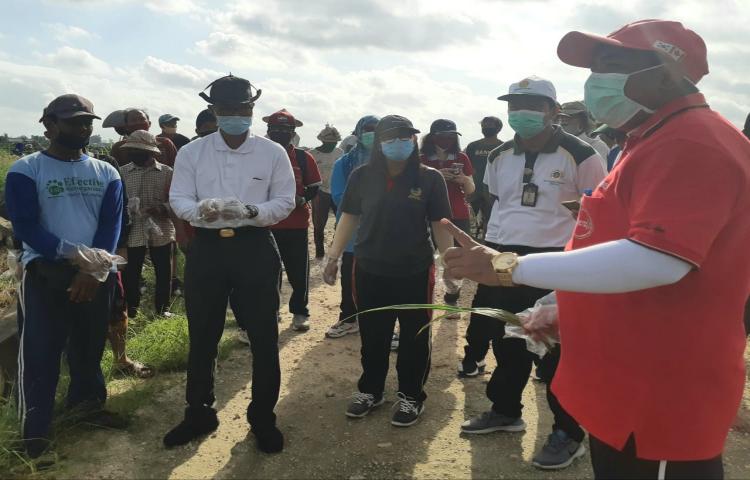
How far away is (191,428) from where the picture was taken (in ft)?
11.6

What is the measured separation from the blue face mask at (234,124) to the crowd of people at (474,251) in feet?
0.04

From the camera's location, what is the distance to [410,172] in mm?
3746

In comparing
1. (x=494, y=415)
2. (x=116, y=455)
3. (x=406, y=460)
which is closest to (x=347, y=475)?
Answer: (x=406, y=460)

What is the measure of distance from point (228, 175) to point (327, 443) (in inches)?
72.5

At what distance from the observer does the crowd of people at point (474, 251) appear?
1.41 m

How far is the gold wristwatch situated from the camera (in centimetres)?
153

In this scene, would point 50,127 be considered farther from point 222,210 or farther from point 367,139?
point 367,139

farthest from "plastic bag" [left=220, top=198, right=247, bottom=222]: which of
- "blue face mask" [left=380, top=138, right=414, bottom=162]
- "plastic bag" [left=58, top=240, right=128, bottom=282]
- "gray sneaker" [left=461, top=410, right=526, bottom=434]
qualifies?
"gray sneaker" [left=461, top=410, right=526, bottom=434]

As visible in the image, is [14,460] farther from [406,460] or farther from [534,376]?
[534,376]

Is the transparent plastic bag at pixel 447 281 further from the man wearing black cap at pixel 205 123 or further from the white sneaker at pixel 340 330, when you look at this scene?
the man wearing black cap at pixel 205 123

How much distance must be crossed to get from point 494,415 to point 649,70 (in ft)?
8.95

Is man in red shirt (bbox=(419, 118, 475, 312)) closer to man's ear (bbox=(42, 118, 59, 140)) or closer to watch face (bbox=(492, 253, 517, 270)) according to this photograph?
man's ear (bbox=(42, 118, 59, 140))

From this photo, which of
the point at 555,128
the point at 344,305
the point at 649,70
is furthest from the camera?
the point at 344,305

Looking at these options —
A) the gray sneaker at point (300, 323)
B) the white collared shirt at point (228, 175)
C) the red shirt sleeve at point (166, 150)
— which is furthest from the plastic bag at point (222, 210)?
the red shirt sleeve at point (166, 150)
